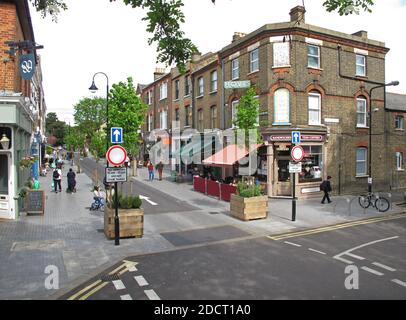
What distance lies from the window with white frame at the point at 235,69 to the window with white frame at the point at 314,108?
5193mm

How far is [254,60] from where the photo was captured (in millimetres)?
23156

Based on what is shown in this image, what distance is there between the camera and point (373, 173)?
25250mm

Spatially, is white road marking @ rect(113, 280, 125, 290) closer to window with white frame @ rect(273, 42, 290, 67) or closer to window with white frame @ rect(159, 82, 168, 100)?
window with white frame @ rect(273, 42, 290, 67)

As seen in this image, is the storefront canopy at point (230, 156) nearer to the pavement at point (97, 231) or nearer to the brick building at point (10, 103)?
the pavement at point (97, 231)

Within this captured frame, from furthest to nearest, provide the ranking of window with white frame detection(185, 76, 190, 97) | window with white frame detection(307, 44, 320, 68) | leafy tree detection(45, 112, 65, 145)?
leafy tree detection(45, 112, 65, 145)
window with white frame detection(185, 76, 190, 97)
window with white frame detection(307, 44, 320, 68)

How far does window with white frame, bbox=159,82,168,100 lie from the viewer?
3853 cm

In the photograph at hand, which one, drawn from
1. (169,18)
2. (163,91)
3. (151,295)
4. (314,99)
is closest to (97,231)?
(151,295)

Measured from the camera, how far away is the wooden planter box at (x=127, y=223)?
40.1 feet

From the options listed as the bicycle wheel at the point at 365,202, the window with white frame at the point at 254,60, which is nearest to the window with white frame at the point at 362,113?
the window with white frame at the point at 254,60

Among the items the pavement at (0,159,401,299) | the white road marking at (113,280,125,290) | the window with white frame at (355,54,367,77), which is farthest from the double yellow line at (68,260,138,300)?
the window with white frame at (355,54,367,77)

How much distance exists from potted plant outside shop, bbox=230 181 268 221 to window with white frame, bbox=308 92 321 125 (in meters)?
8.42

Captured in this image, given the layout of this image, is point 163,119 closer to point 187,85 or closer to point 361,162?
point 187,85

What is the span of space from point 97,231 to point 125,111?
1746 centimetres
